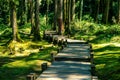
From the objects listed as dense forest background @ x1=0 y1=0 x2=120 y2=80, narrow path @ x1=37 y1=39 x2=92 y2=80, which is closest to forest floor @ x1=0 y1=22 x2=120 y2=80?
dense forest background @ x1=0 y1=0 x2=120 y2=80

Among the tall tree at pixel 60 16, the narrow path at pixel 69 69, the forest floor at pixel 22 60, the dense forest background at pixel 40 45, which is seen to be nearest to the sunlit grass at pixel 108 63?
the dense forest background at pixel 40 45

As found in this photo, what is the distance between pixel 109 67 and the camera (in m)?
21.6

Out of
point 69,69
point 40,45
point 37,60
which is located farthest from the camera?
point 40,45

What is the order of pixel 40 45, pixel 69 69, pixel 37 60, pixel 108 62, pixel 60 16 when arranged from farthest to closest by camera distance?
pixel 60 16
pixel 40 45
pixel 37 60
pixel 108 62
pixel 69 69

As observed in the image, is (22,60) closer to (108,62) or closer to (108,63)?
(108,62)

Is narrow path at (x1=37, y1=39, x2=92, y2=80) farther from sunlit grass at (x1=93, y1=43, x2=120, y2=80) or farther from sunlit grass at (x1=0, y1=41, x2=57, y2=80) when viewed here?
sunlit grass at (x1=0, y1=41, x2=57, y2=80)

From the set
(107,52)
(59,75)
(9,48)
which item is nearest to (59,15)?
(9,48)

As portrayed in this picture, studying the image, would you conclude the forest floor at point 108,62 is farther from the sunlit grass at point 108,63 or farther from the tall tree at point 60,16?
the tall tree at point 60,16

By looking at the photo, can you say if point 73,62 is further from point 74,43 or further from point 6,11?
point 6,11

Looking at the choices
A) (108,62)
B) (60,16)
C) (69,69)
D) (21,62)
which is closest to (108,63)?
(108,62)

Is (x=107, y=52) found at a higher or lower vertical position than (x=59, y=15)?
lower

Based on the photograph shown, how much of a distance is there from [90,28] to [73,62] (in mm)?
26612

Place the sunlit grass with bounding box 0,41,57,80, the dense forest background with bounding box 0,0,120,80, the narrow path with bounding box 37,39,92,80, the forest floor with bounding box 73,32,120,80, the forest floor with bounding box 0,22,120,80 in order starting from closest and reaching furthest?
the narrow path with bounding box 37,39,92,80 < the forest floor with bounding box 73,32,120,80 < the forest floor with bounding box 0,22,120,80 < the dense forest background with bounding box 0,0,120,80 < the sunlit grass with bounding box 0,41,57,80

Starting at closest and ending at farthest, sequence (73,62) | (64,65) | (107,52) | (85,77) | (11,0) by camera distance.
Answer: (85,77) → (64,65) → (73,62) → (107,52) → (11,0)
